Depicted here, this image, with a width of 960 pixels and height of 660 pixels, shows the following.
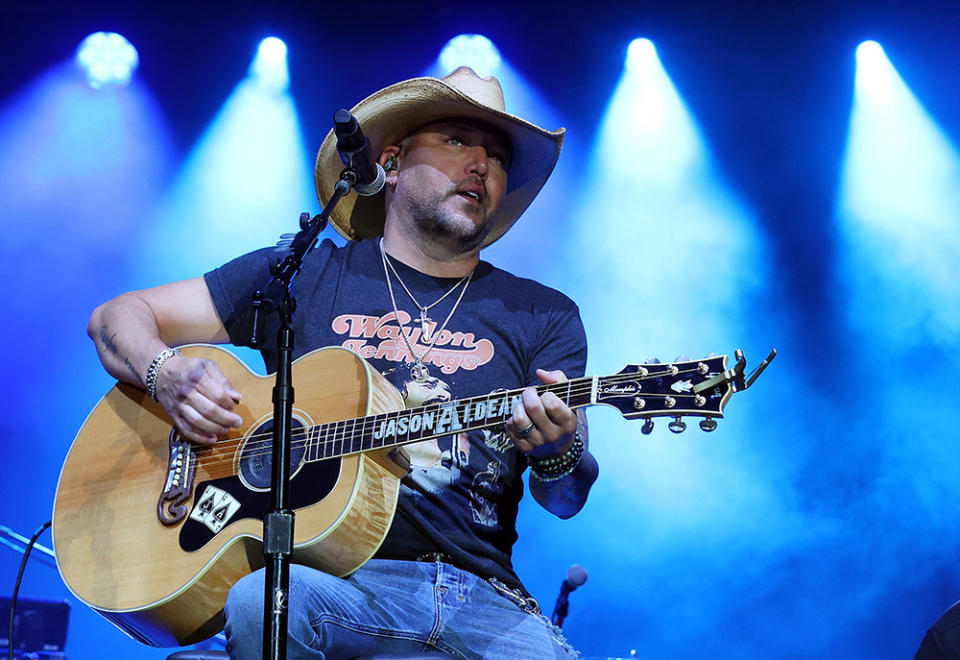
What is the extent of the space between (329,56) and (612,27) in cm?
205

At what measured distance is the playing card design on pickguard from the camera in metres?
2.49

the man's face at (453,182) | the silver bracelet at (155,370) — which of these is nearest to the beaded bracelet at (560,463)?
the man's face at (453,182)

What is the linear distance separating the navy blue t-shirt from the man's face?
168 mm

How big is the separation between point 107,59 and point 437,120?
4159 millimetres

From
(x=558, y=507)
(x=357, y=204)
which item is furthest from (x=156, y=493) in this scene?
(x=357, y=204)

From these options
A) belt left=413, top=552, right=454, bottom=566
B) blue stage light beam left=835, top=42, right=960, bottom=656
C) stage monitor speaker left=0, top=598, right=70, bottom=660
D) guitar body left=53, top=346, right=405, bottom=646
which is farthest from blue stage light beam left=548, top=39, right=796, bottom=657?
guitar body left=53, top=346, right=405, bottom=646

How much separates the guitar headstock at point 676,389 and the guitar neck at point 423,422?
Answer: 3.9 inches

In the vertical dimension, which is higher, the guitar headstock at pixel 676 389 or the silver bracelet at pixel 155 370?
the silver bracelet at pixel 155 370

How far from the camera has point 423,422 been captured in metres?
2.46

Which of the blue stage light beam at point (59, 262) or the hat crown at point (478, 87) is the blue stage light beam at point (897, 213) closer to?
the hat crown at point (478, 87)

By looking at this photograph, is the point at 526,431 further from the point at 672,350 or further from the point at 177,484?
the point at 672,350

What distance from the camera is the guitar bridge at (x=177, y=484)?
→ 2.59 meters

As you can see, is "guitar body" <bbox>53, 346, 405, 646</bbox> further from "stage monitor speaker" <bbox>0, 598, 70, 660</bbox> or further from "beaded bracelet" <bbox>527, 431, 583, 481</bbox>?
"stage monitor speaker" <bbox>0, 598, 70, 660</bbox>

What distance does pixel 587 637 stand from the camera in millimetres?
5957
